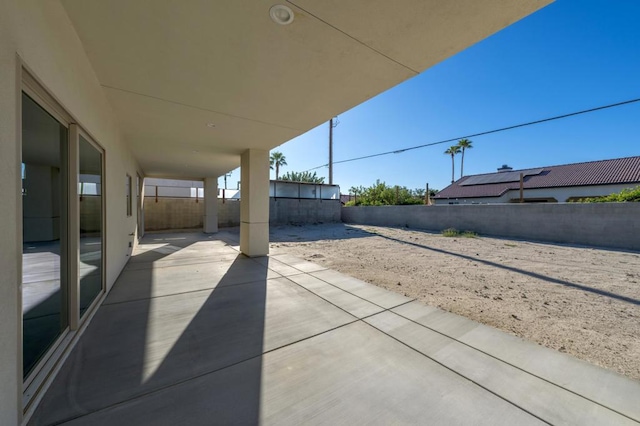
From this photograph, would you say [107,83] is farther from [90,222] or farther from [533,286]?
[533,286]

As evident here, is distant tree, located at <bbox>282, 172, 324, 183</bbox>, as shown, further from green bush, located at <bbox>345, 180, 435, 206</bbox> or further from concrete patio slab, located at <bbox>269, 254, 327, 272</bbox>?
concrete patio slab, located at <bbox>269, 254, 327, 272</bbox>

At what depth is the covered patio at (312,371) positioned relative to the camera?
1.47 meters

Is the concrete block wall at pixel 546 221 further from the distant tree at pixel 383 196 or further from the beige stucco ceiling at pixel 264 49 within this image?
the beige stucco ceiling at pixel 264 49

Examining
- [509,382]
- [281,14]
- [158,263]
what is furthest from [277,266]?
[281,14]

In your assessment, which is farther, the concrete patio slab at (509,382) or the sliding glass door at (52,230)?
the sliding glass door at (52,230)

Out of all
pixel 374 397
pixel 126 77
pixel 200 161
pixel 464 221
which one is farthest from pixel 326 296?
pixel 464 221


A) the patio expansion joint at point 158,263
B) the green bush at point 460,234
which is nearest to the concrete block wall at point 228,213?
the patio expansion joint at point 158,263

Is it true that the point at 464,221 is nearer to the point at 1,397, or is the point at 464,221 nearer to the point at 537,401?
the point at 537,401

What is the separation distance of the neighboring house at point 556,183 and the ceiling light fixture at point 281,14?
54.2 ft

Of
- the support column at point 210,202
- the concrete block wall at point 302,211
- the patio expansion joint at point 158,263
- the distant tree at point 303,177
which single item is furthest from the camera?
the distant tree at point 303,177

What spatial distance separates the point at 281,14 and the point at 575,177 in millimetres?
23322

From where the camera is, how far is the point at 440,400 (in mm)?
1583

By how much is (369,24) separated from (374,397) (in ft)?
9.12

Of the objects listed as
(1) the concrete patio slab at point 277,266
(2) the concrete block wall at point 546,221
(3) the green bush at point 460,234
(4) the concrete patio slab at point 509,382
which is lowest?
(4) the concrete patio slab at point 509,382
